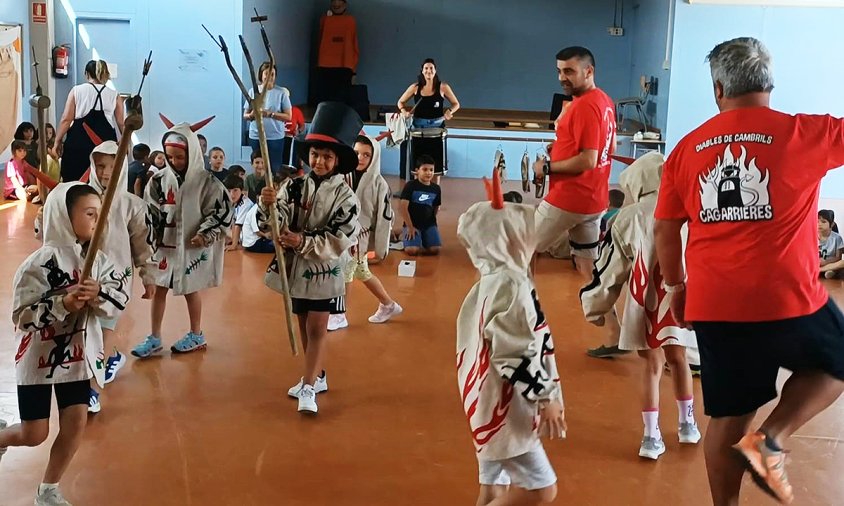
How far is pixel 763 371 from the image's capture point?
264cm

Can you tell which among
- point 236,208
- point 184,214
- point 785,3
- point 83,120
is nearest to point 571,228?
point 184,214

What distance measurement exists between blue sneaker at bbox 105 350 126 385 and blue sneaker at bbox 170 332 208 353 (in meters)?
0.28

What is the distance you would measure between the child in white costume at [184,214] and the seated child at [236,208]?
295cm

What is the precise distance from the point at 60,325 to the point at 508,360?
60.7 inches

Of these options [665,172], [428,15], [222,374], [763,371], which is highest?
[428,15]

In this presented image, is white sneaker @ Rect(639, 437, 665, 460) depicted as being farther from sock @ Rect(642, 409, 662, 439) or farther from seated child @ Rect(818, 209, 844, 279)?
seated child @ Rect(818, 209, 844, 279)

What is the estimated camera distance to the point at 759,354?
2631 mm

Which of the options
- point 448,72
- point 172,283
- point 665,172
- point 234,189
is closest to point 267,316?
point 172,283

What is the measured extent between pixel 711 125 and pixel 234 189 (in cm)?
575

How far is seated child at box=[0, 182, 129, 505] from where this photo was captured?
3000 mm

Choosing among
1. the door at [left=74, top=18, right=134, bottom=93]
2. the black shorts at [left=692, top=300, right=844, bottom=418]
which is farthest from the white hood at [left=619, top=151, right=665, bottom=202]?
the door at [left=74, top=18, right=134, bottom=93]

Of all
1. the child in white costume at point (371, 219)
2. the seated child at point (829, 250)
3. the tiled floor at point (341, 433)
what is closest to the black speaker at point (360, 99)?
the seated child at point (829, 250)

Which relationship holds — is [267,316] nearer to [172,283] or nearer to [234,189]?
[172,283]

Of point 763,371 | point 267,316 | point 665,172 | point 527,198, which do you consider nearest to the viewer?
point 763,371
